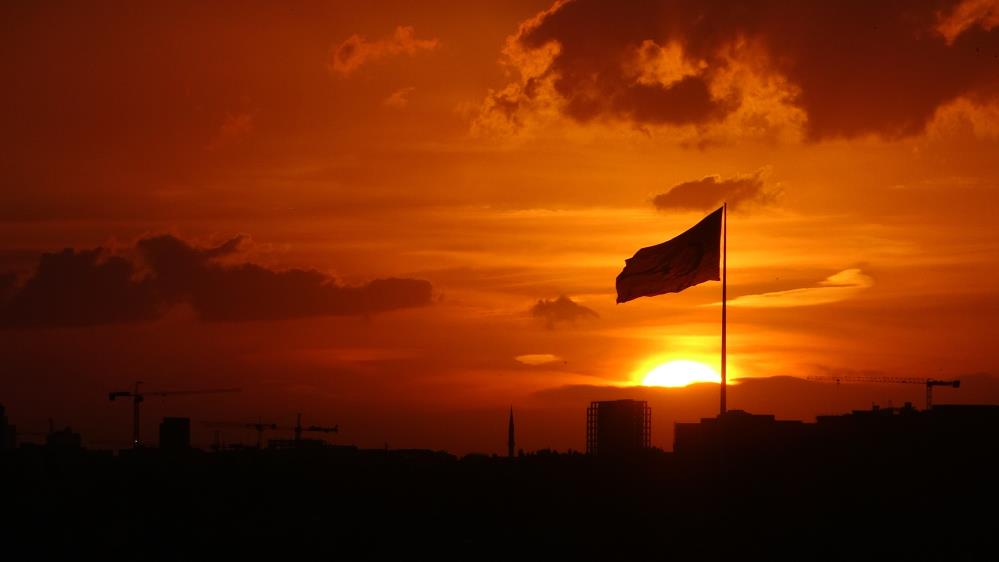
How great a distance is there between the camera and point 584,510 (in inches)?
2581

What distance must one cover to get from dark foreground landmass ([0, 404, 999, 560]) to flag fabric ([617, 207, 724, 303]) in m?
10.7

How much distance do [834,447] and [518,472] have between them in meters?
23.6

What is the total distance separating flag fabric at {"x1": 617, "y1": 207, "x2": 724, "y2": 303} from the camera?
55.8 m

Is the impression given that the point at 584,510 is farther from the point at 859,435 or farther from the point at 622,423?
the point at 622,423

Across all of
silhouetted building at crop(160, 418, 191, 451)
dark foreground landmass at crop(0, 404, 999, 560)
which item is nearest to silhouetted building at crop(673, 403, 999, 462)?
dark foreground landmass at crop(0, 404, 999, 560)

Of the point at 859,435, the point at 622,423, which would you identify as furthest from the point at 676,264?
the point at 622,423

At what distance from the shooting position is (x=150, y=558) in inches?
2365

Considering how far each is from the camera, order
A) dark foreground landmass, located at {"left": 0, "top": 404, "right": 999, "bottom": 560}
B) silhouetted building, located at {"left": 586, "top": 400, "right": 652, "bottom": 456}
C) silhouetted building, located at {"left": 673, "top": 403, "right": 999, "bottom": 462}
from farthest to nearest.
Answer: silhouetted building, located at {"left": 586, "top": 400, "right": 652, "bottom": 456} → silhouetted building, located at {"left": 673, "top": 403, "right": 999, "bottom": 462} → dark foreground landmass, located at {"left": 0, "top": 404, "right": 999, "bottom": 560}

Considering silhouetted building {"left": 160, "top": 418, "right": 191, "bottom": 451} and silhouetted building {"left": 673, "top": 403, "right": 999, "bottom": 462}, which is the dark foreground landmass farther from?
silhouetted building {"left": 160, "top": 418, "right": 191, "bottom": 451}

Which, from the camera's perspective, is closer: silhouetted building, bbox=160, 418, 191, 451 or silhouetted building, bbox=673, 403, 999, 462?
silhouetted building, bbox=673, 403, 999, 462

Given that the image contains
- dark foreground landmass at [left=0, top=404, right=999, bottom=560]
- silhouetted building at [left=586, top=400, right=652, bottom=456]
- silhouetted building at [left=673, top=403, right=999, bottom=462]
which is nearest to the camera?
dark foreground landmass at [left=0, top=404, right=999, bottom=560]

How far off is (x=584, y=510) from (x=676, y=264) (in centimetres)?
1537

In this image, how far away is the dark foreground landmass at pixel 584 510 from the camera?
54938 mm

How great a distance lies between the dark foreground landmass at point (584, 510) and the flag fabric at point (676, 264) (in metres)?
10.7
